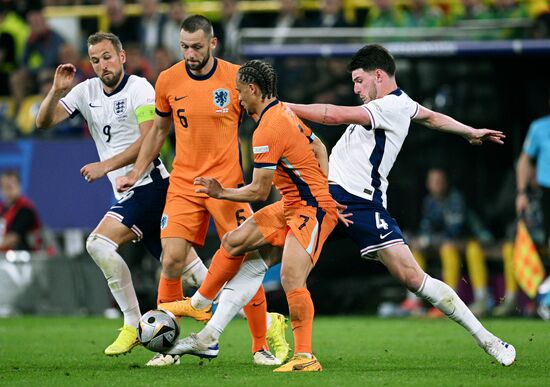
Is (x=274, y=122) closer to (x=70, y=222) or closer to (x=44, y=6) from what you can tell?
(x=70, y=222)

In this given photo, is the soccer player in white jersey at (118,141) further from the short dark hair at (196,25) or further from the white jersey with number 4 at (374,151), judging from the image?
the white jersey with number 4 at (374,151)

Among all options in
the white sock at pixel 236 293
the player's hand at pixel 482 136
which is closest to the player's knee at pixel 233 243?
the white sock at pixel 236 293

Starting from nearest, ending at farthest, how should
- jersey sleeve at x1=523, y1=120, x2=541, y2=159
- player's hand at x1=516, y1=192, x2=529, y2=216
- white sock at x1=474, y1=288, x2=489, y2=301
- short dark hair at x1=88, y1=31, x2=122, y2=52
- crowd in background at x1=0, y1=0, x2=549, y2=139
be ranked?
short dark hair at x1=88, y1=31, x2=122, y2=52
player's hand at x1=516, y1=192, x2=529, y2=216
jersey sleeve at x1=523, y1=120, x2=541, y2=159
white sock at x1=474, y1=288, x2=489, y2=301
crowd in background at x1=0, y1=0, x2=549, y2=139

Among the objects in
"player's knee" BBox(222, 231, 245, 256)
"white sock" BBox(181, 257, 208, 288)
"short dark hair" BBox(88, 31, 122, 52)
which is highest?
"short dark hair" BBox(88, 31, 122, 52)

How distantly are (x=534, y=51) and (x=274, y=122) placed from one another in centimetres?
802

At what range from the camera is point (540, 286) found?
47.8 feet

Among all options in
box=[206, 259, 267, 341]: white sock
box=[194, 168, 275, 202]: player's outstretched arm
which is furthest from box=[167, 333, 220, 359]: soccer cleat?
box=[194, 168, 275, 202]: player's outstretched arm

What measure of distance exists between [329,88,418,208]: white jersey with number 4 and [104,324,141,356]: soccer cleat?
Answer: 1986 mm

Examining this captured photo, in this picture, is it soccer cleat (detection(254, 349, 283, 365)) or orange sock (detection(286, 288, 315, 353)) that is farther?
soccer cleat (detection(254, 349, 283, 365))

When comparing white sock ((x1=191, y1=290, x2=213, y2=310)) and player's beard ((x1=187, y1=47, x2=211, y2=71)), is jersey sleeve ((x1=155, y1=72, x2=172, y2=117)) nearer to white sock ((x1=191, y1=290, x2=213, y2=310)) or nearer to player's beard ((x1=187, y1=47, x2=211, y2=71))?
player's beard ((x1=187, y1=47, x2=211, y2=71))

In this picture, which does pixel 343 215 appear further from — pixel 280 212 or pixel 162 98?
pixel 162 98

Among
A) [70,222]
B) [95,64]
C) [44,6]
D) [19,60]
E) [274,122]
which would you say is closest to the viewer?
[274,122]

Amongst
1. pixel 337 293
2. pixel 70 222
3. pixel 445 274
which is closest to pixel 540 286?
pixel 445 274

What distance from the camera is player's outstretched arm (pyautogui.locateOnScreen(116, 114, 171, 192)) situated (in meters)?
9.20
